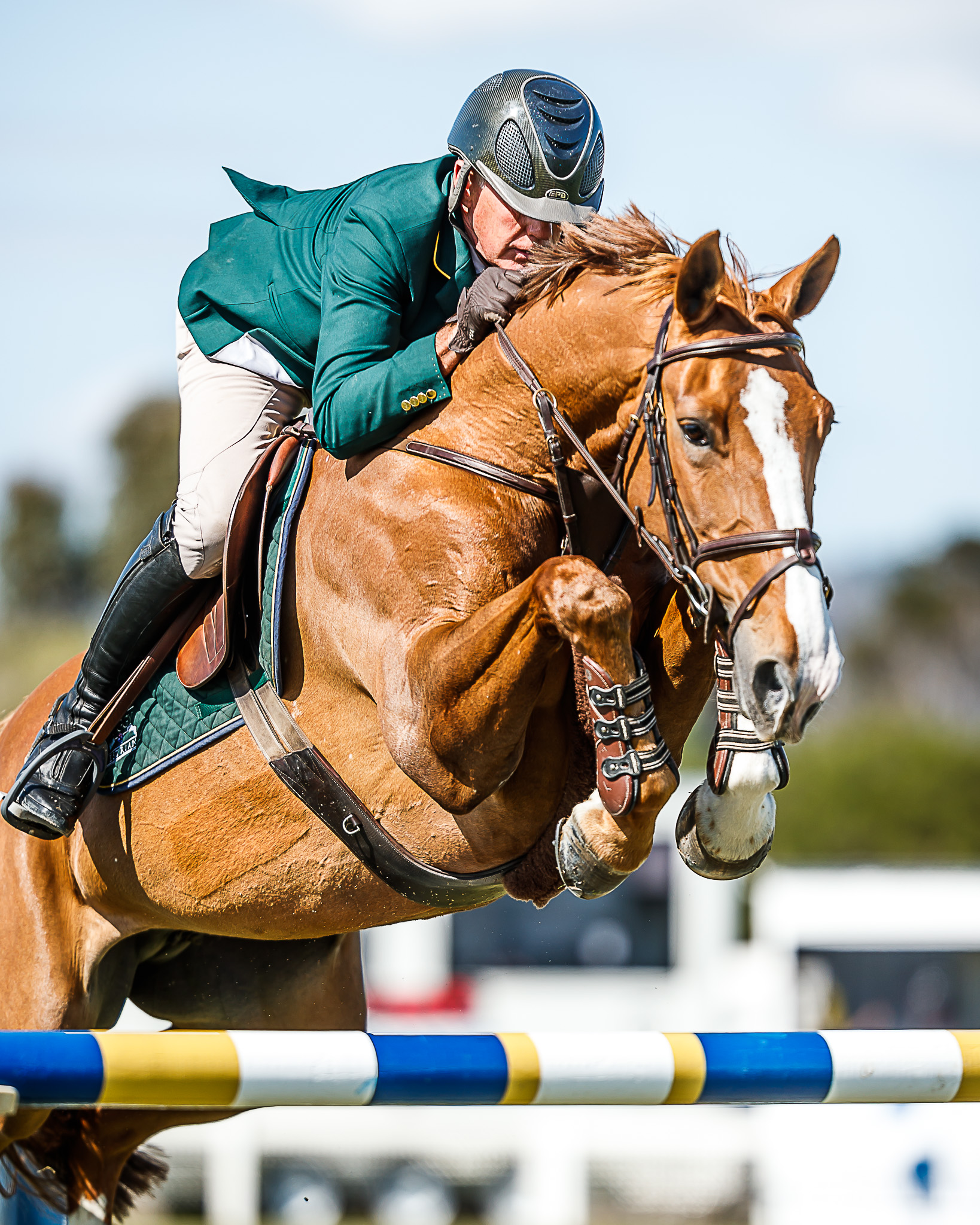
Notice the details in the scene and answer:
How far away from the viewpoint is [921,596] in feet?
194

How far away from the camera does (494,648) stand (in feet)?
11.1

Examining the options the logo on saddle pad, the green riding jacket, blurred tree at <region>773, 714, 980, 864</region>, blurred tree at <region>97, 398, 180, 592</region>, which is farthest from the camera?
blurred tree at <region>97, 398, 180, 592</region>

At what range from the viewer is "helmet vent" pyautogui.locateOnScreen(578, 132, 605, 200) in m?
3.87

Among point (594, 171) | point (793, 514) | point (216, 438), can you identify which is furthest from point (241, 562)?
point (793, 514)

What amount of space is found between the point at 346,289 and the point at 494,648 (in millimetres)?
1004

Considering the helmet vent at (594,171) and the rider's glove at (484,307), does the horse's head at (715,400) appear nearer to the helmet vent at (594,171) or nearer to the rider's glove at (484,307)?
the rider's glove at (484,307)

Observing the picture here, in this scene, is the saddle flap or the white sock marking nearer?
the white sock marking

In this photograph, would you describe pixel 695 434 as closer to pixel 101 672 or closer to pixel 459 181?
pixel 459 181

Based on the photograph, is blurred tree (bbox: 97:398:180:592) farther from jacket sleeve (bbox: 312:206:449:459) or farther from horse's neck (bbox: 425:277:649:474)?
horse's neck (bbox: 425:277:649:474)

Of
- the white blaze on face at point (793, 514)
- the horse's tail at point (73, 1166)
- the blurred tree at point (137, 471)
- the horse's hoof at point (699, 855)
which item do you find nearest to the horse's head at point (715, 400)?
the white blaze on face at point (793, 514)

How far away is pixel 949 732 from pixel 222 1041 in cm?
3098

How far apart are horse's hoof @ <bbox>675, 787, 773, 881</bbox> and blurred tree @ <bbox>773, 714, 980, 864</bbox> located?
75.5 feet

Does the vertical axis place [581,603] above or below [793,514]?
below

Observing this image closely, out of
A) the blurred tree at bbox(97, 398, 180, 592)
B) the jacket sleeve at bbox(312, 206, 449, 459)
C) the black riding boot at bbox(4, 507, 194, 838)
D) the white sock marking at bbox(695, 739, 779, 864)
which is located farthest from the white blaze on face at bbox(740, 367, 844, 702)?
the blurred tree at bbox(97, 398, 180, 592)
